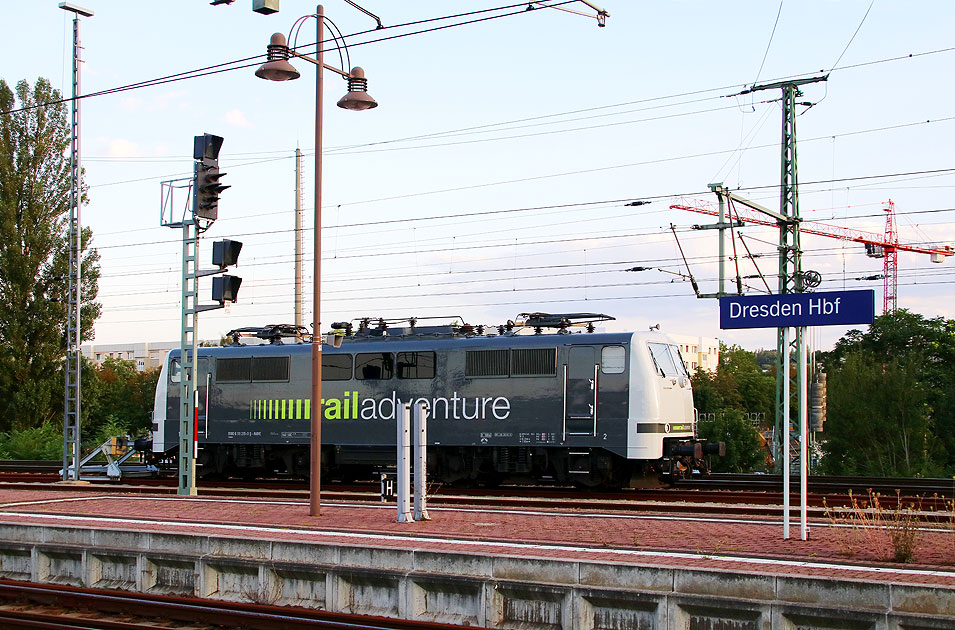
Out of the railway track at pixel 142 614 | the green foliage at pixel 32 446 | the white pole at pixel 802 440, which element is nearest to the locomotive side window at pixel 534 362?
the white pole at pixel 802 440

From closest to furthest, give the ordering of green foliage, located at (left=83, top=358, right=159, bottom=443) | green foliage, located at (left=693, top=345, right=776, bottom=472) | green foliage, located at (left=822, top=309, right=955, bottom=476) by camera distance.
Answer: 1. green foliage, located at (left=822, top=309, right=955, bottom=476)
2. green foliage, located at (left=693, top=345, right=776, bottom=472)
3. green foliage, located at (left=83, top=358, right=159, bottom=443)

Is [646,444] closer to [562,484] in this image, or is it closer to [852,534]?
[562,484]

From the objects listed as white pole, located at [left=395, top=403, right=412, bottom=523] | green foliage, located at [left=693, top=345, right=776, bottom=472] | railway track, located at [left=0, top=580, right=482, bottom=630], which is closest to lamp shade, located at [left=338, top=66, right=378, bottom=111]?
white pole, located at [left=395, top=403, right=412, bottom=523]

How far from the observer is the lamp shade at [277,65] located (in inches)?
589

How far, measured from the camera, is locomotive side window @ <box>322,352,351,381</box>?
23.3 meters

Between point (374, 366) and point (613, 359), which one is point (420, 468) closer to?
point (613, 359)

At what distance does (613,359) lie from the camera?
20547 mm

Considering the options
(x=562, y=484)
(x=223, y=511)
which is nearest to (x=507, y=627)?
(x=223, y=511)

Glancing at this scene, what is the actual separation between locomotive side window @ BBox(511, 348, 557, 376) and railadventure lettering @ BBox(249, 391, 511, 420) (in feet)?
2.46

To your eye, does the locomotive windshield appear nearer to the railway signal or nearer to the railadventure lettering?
the railadventure lettering

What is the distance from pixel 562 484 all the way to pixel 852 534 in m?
10.3

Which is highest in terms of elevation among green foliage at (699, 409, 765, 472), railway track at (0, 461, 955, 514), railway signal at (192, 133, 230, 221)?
railway signal at (192, 133, 230, 221)

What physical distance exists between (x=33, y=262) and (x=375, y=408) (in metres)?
21.6

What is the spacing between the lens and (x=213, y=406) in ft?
81.8
